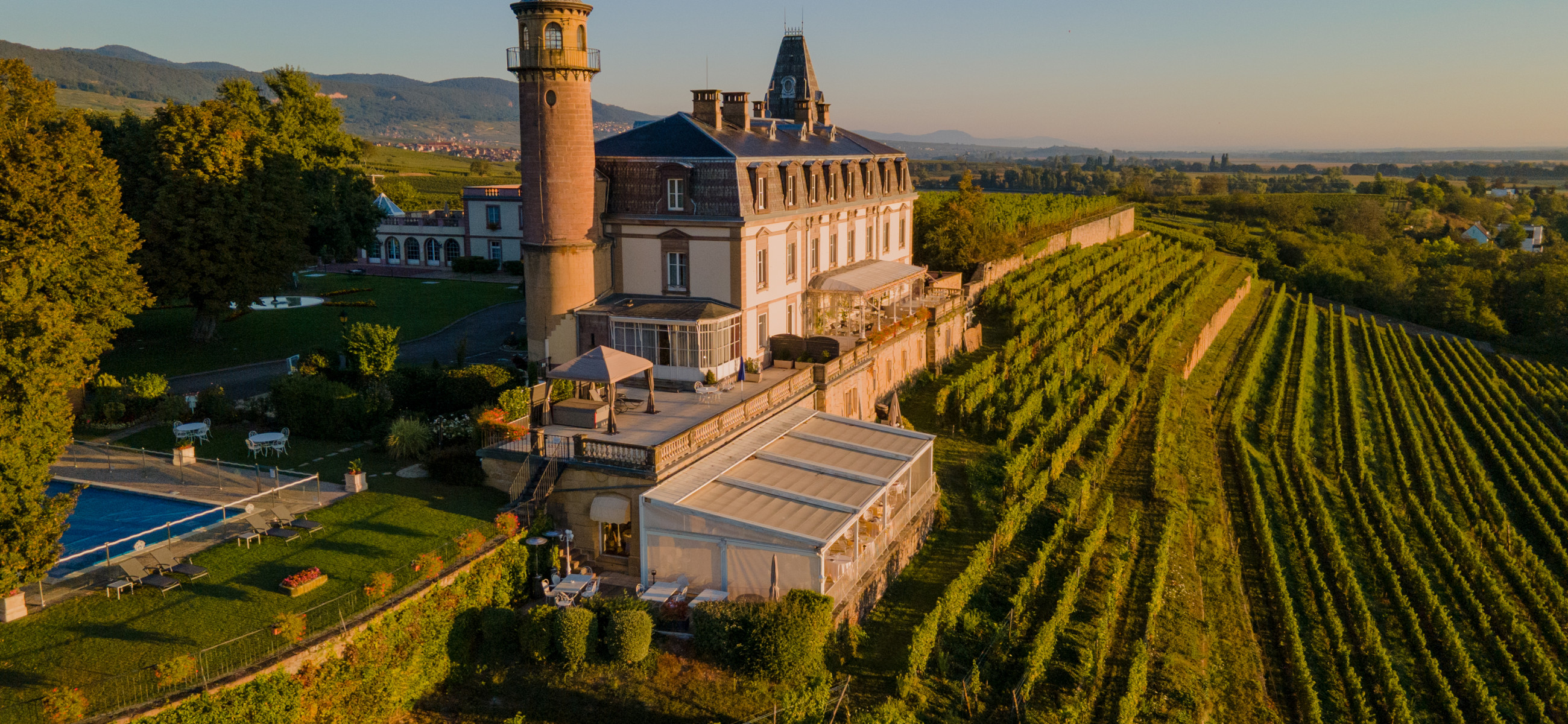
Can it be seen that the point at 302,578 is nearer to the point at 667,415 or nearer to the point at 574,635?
the point at 574,635

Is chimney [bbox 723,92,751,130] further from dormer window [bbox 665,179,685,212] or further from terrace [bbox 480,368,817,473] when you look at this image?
terrace [bbox 480,368,817,473]

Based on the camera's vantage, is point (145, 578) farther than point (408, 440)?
No

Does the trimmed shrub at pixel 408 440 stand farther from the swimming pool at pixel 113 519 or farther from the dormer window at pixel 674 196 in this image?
the dormer window at pixel 674 196

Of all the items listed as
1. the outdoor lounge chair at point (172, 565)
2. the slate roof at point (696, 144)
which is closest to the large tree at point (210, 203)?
the slate roof at point (696, 144)

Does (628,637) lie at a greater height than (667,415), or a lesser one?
lesser

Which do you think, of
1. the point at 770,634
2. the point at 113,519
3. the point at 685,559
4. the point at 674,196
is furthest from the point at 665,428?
the point at 113,519

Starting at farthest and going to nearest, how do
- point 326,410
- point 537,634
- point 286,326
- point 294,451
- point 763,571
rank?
point 286,326 → point 326,410 → point 294,451 → point 763,571 → point 537,634

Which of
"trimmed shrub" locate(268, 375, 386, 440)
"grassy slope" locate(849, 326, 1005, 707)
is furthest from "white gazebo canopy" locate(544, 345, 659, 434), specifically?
"grassy slope" locate(849, 326, 1005, 707)

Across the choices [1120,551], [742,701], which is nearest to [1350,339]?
[1120,551]
